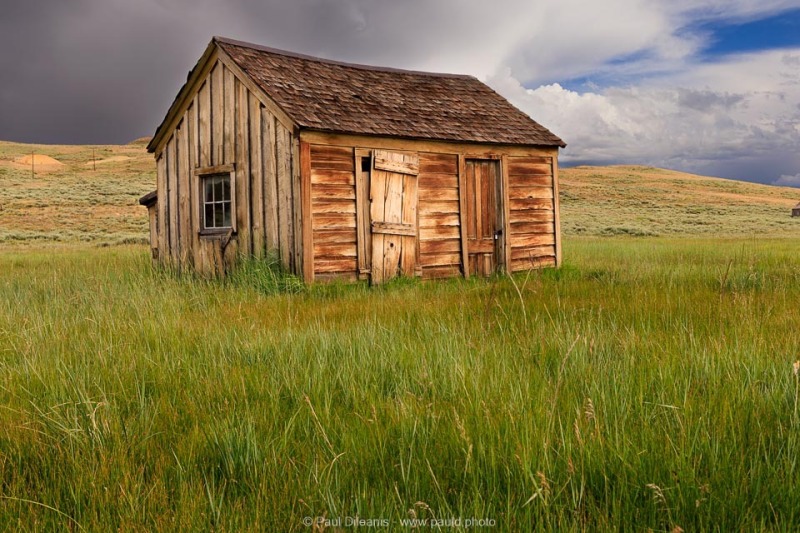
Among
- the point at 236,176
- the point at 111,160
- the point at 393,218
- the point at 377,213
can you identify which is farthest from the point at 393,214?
the point at 111,160

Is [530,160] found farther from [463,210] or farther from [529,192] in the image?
[463,210]

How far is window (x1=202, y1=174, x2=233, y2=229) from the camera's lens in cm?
1231

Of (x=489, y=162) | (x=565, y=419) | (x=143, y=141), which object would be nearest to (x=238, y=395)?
(x=565, y=419)

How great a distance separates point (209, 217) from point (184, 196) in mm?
951

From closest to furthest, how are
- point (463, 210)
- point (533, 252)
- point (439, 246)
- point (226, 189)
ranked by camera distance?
point (226, 189), point (439, 246), point (463, 210), point (533, 252)

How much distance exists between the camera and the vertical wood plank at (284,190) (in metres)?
10.8

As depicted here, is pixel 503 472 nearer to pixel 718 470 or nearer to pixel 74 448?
pixel 718 470

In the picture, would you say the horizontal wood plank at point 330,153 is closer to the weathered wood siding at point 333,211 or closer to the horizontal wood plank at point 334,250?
the weathered wood siding at point 333,211

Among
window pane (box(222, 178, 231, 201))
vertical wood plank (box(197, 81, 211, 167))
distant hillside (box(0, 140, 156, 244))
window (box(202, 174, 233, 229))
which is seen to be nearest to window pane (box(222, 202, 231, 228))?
window (box(202, 174, 233, 229))

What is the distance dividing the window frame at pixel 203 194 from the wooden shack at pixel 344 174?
28mm

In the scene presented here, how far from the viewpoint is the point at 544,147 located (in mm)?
14516

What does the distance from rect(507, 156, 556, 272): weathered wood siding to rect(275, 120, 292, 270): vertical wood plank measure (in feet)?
17.3

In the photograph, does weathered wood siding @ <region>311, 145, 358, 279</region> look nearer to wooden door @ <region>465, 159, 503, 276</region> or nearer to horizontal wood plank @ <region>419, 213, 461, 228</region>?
horizontal wood plank @ <region>419, 213, 461, 228</region>

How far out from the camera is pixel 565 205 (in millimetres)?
50500
